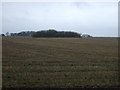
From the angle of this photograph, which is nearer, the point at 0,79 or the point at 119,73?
the point at 0,79

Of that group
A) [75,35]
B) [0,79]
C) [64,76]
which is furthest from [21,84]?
[75,35]

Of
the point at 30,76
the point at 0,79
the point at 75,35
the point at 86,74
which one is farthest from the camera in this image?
the point at 75,35

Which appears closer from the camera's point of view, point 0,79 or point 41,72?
point 0,79


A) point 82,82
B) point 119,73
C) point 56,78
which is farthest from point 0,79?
point 119,73

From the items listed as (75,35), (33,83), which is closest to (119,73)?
(33,83)

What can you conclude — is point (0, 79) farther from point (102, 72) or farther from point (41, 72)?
point (102, 72)

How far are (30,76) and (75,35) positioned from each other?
83.0 m

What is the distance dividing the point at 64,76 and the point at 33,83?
174cm

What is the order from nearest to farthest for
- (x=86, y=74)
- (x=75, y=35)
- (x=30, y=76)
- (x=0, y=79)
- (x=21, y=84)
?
(x=21, y=84) < (x=0, y=79) < (x=30, y=76) < (x=86, y=74) < (x=75, y=35)

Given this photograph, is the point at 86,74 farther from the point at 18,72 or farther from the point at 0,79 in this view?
the point at 0,79

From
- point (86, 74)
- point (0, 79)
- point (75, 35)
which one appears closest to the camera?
point (0, 79)

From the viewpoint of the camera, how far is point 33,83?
28.4ft

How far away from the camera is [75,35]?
303 feet

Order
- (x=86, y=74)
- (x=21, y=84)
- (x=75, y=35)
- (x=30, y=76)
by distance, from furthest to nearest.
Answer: (x=75, y=35) → (x=86, y=74) → (x=30, y=76) → (x=21, y=84)
